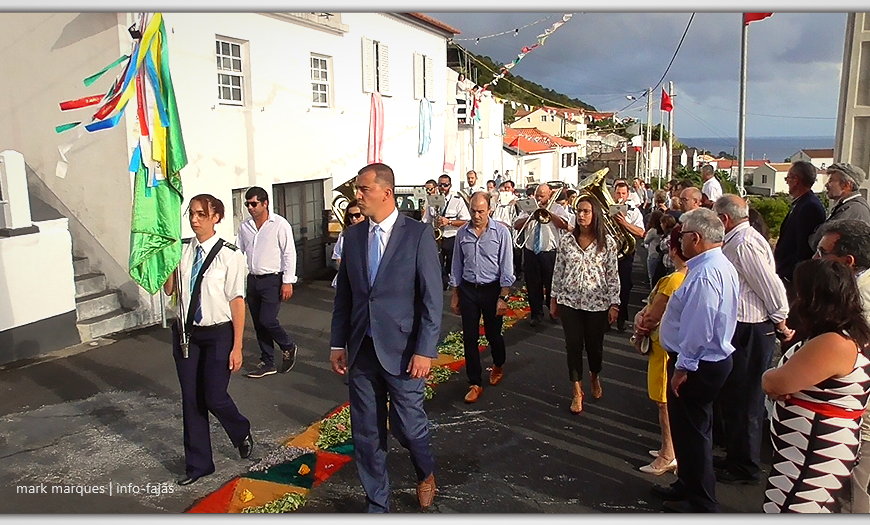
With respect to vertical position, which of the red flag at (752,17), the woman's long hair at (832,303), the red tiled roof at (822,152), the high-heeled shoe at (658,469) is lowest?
the high-heeled shoe at (658,469)

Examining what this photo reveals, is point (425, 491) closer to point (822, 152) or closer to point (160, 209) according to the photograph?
point (160, 209)

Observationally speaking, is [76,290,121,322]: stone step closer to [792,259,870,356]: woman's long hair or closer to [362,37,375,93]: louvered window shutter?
[362,37,375,93]: louvered window shutter

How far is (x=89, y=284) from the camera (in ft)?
27.0

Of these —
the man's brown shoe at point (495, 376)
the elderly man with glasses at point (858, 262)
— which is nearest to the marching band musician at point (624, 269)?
the man's brown shoe at point (495, 376)

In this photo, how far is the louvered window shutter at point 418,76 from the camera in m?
13.4

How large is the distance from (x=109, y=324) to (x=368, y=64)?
6.73m

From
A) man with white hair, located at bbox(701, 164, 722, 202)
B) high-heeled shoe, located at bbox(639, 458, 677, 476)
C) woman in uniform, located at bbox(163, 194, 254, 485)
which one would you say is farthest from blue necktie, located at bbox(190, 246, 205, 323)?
man with white hair, located at bbox(701, 164, 722, 202)

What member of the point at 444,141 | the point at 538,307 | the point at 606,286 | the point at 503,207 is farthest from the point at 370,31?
the point at 606,286

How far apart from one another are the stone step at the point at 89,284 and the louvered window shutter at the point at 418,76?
24.1 ft

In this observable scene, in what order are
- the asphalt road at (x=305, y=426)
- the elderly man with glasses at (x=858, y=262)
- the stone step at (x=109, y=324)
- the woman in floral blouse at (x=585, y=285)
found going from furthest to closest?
the stone step at (x=109, y=324) < the woman in floral blouse at (x=585, y=285) < the asphalt road at (x=305, y=426) < the elderly man with glasses at (x=858, y=262)

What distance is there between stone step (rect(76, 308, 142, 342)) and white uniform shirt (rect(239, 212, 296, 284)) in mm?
2540

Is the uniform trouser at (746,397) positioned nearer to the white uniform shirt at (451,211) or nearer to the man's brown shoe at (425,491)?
the man's brown shoe at (425,491)

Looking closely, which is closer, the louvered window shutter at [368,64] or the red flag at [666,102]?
the louvered window shutter at [368,64]

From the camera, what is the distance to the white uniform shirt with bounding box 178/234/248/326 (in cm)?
412
